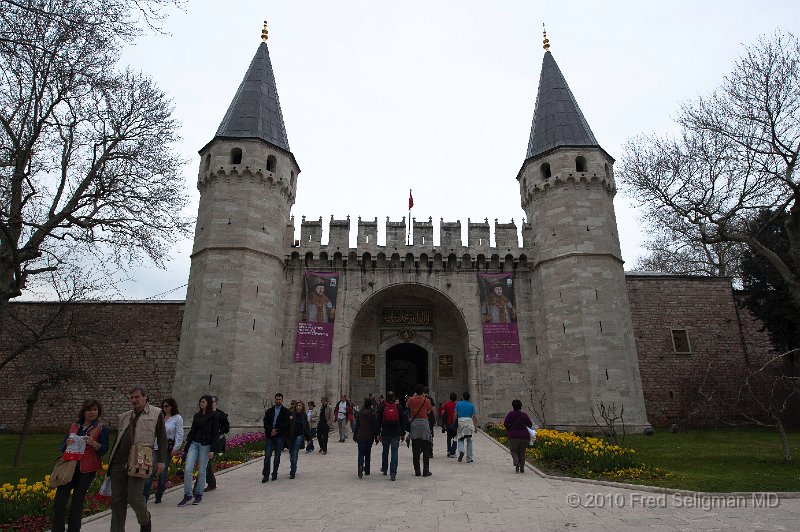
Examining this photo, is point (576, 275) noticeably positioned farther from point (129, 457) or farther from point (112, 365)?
point (112, 365)

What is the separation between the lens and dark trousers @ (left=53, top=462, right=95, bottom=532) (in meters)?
4.95

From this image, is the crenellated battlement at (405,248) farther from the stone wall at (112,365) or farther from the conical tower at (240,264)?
the stone wall at (112,365)

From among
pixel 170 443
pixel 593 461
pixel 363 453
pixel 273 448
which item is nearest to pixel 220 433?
pixel 170 443

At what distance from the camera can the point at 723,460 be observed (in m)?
10.5


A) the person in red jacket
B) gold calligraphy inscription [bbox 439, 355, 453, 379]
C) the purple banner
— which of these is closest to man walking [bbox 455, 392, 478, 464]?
the person in red jacket

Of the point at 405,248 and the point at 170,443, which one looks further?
the point at 405,248

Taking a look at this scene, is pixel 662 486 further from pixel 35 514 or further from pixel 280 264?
pixel 280 264

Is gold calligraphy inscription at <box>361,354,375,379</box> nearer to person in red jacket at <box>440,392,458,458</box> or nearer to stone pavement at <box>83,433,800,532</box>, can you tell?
person in red jacket at <box>440,392,458,458</box>

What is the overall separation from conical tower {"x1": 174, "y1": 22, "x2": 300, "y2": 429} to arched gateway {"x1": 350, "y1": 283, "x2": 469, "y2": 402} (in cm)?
422

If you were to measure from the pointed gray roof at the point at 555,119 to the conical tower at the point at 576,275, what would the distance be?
59mm

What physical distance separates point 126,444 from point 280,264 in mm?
16430

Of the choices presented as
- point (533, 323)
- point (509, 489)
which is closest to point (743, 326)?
point (533, 323)

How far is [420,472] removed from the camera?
890 cm

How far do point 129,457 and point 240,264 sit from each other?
49.8ft
